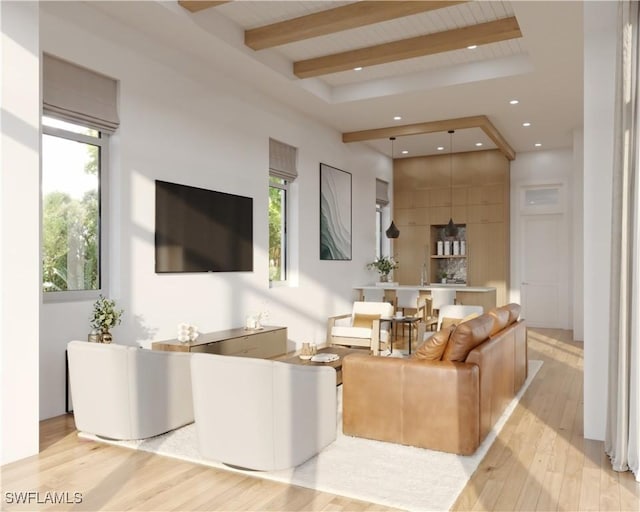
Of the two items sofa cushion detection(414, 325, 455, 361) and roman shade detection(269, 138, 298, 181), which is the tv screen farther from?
sofa cushion detection(414, 325, 455, 361)

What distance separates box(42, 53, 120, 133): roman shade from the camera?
420 cm

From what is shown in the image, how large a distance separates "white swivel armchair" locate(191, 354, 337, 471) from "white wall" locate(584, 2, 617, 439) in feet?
6.42

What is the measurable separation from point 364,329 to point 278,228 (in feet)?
5.86

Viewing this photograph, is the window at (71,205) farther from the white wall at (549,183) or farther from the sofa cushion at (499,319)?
the white wall at (549,183)

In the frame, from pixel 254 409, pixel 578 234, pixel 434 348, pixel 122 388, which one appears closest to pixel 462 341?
pixel 434 348

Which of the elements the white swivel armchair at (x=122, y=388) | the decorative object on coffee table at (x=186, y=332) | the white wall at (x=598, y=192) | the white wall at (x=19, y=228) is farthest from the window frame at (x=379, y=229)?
the white wall at (x=19, y=228)

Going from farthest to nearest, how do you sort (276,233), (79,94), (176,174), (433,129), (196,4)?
(433,129), (276,233), (176,174), (196,4), (79,94)

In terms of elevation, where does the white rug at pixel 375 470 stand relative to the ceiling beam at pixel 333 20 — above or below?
below

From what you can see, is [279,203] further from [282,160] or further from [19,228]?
[19,228]

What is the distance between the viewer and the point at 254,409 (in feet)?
9.93

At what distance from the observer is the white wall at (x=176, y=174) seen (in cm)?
441

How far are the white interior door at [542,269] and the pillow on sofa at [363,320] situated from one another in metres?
4.24

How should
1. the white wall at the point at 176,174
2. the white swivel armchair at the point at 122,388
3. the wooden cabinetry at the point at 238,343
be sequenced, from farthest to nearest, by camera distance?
the wooden cabinetry at the point at 238,343, the white wall at the point at 176,174, the white swivel armchair at the point at 122,388

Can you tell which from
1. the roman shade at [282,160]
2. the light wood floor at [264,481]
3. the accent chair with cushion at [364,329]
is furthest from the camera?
the roman shade at [282,160]
